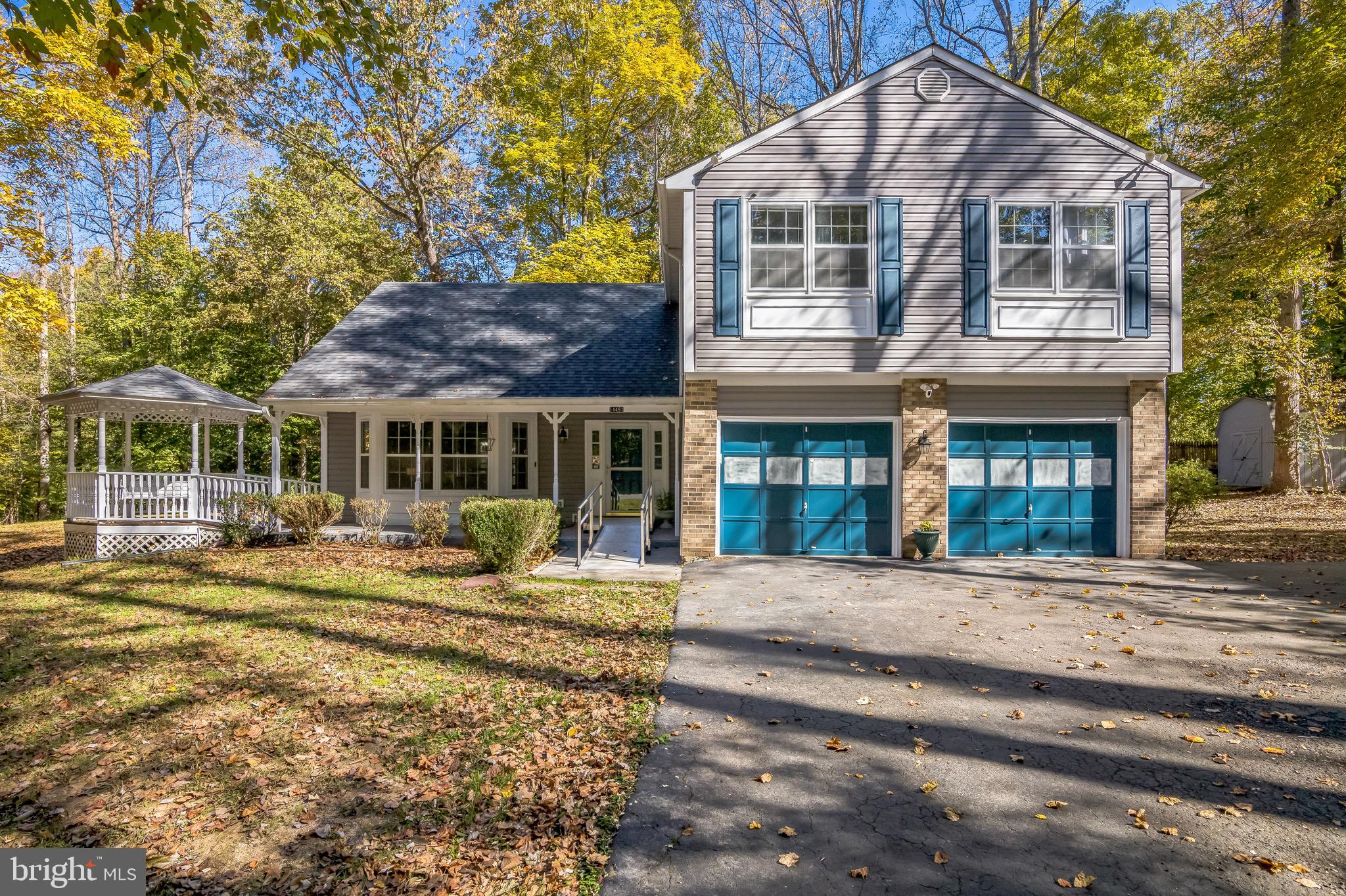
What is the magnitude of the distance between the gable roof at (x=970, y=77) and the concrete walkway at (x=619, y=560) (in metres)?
6.08

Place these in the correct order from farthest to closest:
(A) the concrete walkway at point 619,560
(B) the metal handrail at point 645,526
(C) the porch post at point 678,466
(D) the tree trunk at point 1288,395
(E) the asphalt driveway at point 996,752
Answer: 1. (D) the tree trunk at point 1288,395
2. (C) the porch post at point 678,466
3. (B) the metal handrail at point 645,526
4. (A) the concrete walkway at point 619,560
5. (E) the asphalt driveway at point 996,752

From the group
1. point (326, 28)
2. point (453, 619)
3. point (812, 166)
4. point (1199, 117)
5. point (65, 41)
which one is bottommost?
point (453, 619)

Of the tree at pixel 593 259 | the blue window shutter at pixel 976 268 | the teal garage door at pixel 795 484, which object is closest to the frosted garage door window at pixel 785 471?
the teal garage door at pixel 795 484

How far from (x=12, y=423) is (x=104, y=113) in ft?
56.8

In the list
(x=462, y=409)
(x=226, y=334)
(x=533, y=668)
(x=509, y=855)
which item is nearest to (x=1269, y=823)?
(x=509, y=855)

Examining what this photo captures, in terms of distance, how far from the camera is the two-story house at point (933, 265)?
10.6 m

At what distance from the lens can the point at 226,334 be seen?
71.8 feet

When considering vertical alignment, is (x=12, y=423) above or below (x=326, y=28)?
below

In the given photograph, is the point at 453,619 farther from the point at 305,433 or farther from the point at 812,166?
the point at 305,433

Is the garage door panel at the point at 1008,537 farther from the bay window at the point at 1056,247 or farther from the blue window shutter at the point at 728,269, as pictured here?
the blue window shutter at the point at 728,269

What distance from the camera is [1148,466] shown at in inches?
430

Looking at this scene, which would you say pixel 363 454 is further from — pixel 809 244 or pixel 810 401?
pixel 809 244

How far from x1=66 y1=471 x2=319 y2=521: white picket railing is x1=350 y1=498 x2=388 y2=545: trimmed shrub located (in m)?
1.75

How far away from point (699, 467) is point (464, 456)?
642cm
